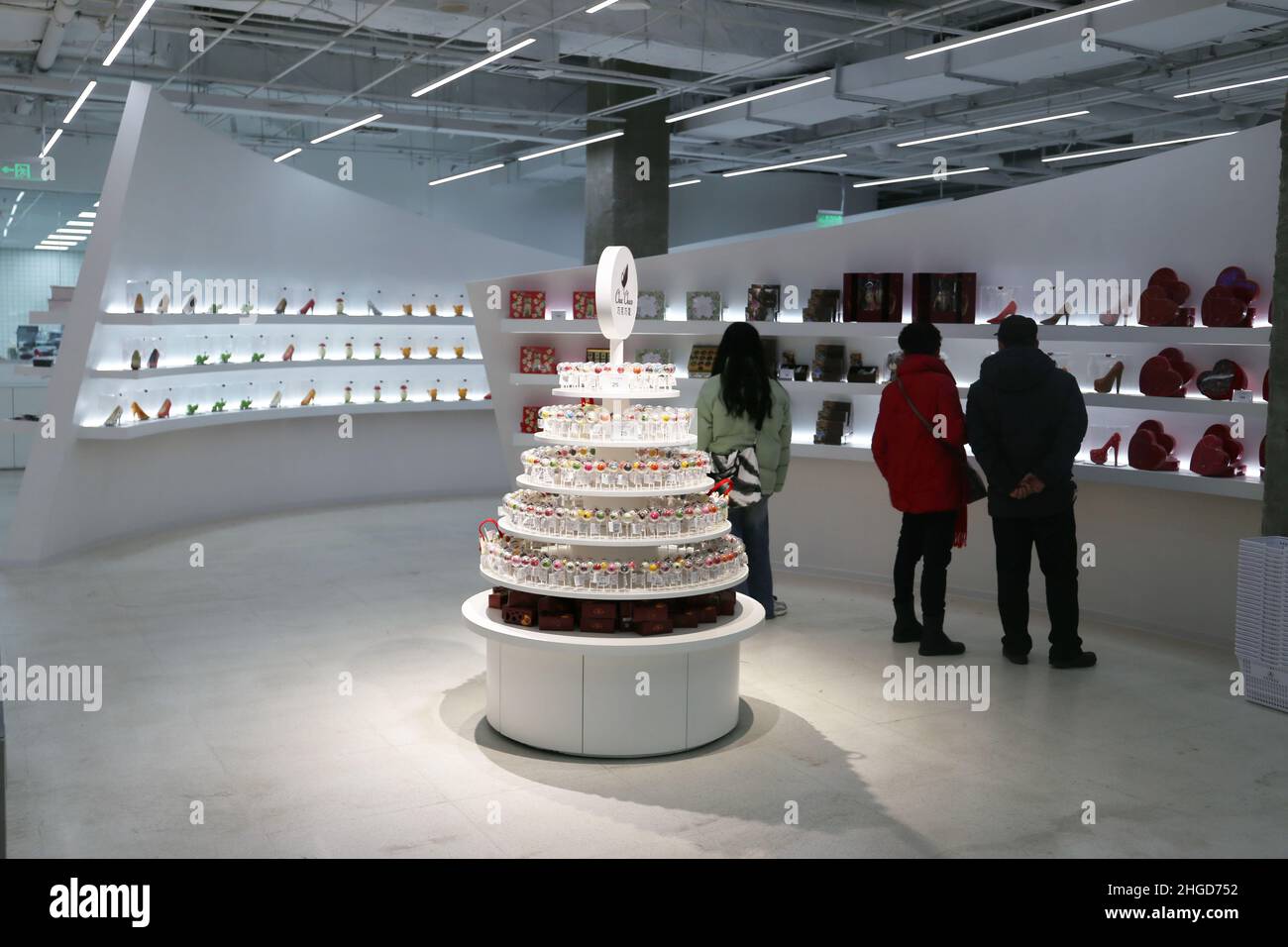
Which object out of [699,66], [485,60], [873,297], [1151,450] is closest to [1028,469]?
[1151,450]

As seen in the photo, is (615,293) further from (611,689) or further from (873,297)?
(873,297)

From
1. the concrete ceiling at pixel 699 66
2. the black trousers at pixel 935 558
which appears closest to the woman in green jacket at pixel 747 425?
the black trousers at pixel 935 558

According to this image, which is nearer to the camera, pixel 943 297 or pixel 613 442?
pixel 613 442

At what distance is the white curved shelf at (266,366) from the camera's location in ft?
27.6

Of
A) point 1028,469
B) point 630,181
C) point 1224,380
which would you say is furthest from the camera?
point 630,181

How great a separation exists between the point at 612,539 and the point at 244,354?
662 centimetres

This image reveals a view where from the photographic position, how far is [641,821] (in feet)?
12.9

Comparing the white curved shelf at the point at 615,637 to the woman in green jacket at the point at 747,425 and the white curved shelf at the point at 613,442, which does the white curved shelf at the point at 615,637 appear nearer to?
the white curved shelf at the point at 613,442

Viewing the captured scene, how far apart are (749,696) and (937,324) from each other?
9.73 ft

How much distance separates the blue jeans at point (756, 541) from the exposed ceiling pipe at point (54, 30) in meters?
7.65

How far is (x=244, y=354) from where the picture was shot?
10148mm

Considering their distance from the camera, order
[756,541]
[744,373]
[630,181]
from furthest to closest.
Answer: [630,181], [756,541], [744,373]

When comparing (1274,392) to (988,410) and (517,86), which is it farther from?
(517,86)

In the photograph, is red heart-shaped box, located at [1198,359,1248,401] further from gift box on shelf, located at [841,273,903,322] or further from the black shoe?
gift box on shelf, located at [841,273,903,322]
